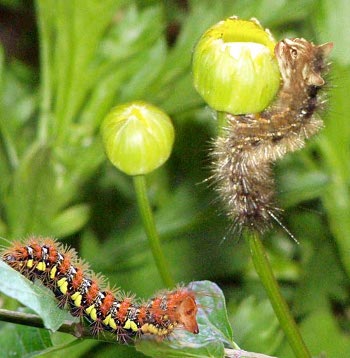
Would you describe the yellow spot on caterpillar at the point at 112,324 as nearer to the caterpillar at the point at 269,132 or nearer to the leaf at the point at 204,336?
A: the leaf at the point at 204,336

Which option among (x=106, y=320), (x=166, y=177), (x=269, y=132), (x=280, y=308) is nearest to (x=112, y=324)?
(x=106, y=320)

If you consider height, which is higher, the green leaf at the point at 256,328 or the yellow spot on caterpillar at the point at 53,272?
the yellow spot on caterpillar at the point at 53,272

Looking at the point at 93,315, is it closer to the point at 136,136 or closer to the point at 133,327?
the point at 133,327

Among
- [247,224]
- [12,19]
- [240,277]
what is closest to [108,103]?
[240,277]

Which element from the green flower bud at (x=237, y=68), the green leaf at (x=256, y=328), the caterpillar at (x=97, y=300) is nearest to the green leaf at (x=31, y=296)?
the caterpillar at (x=97, y=300)

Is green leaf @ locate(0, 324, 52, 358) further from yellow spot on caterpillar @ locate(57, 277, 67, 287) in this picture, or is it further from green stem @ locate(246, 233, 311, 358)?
green stem @ locate(246, 233, 311, 358)

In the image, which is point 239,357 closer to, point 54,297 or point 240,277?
point 54,297
